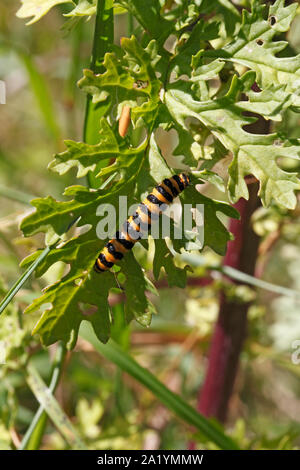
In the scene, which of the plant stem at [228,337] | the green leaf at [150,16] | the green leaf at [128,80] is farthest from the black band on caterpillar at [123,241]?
the plant stem at [228,337]

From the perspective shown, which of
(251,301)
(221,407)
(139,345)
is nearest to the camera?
(251,301)

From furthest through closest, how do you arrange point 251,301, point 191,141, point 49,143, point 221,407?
point 49,143 < point 221,407 < point 251,301 < point 191,141

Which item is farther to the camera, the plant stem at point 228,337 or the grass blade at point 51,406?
the plant stem at point 228,337

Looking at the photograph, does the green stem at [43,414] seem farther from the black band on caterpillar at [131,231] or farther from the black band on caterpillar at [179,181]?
the black band on caterpillar at [179,181]

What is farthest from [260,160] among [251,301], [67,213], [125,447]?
[125,447]

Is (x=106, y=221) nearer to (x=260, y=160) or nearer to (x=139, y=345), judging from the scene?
(x=260, y=160)

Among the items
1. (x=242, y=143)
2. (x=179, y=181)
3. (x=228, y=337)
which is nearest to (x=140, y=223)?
(x=179, y=181)
